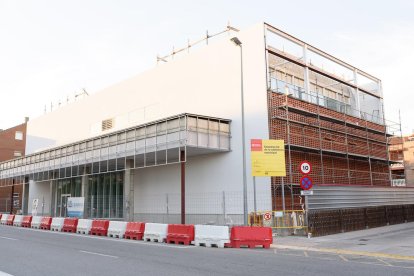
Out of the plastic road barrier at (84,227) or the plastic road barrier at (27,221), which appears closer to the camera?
the plastic road barrier at (84,227)

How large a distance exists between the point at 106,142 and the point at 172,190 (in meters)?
6.99

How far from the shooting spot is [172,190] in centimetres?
3198

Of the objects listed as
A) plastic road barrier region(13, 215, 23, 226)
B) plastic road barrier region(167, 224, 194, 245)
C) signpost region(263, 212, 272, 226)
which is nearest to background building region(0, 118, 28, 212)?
plastic road barrier region(13, 215, 23, 226)

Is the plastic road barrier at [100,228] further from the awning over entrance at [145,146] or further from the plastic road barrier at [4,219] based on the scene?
the plastic road barrier at [4,219]

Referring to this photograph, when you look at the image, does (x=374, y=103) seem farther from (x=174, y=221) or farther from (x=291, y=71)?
(x=174, y=221)

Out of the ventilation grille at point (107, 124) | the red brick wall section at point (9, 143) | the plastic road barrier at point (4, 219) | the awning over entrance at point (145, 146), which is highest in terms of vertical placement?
the red brick wall section at point (9, 143)

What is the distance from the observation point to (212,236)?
1675cm

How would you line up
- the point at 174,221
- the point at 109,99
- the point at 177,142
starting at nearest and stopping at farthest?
1. the point at 177,142
2. the point at 174,221
3. the point at 109,99

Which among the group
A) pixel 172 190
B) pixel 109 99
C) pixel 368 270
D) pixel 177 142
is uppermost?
pixel 109 99

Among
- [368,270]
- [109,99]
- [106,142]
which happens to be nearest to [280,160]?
[368,270]

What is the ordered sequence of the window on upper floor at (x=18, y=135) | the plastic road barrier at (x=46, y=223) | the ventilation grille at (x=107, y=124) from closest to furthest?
the plastic road barrier at (x=46, y=223) → the ventilation grille at (x=107, y=124) → the window on upper floor at (x=18, y=135)

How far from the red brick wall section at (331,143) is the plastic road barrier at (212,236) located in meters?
9.97

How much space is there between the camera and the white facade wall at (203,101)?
27.6 metres

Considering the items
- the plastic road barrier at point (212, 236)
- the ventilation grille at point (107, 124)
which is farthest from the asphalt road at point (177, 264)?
the ventilation grille at point (107, 124)
